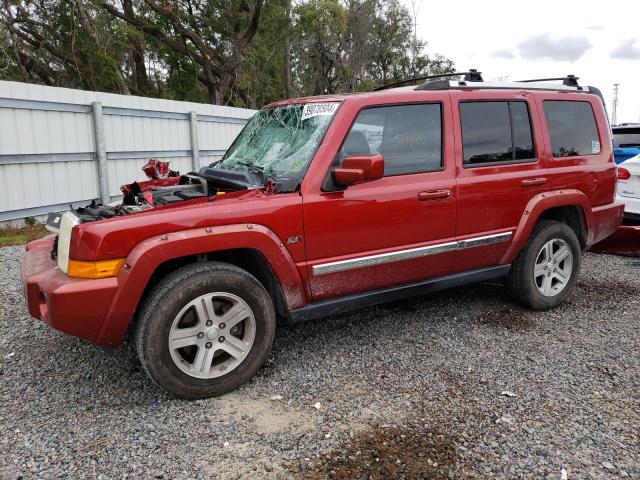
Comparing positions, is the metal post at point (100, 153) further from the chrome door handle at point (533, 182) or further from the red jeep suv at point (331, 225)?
the chrome door handle at point (533, 182)

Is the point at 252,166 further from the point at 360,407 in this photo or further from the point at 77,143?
the point at 77,143

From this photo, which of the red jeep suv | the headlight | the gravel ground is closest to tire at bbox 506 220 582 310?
the red jeep suv

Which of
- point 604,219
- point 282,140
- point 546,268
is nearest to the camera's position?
point 282,140

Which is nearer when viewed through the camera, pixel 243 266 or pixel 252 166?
pixel 243 266

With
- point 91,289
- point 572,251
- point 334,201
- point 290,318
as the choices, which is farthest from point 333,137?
point 572,251

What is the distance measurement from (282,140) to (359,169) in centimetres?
84

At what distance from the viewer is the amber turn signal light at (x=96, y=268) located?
9.15 feet

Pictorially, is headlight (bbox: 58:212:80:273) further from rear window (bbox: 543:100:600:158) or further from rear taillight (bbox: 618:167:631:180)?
rear taillight (bbox: 618:167:631:180)

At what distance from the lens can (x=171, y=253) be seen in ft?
9.53

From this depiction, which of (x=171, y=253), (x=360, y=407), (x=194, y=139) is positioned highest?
(x=194, y=139)

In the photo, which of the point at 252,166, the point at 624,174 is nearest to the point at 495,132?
the point at 252,166

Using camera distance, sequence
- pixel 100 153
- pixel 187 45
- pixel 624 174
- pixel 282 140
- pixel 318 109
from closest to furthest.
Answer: pixel 318 109
pixel 282 140
pixel 624 174
pixel 100 153
pixel 187 45

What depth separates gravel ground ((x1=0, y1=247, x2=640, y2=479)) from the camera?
8.20 ft

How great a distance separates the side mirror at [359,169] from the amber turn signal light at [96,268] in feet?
4.59
